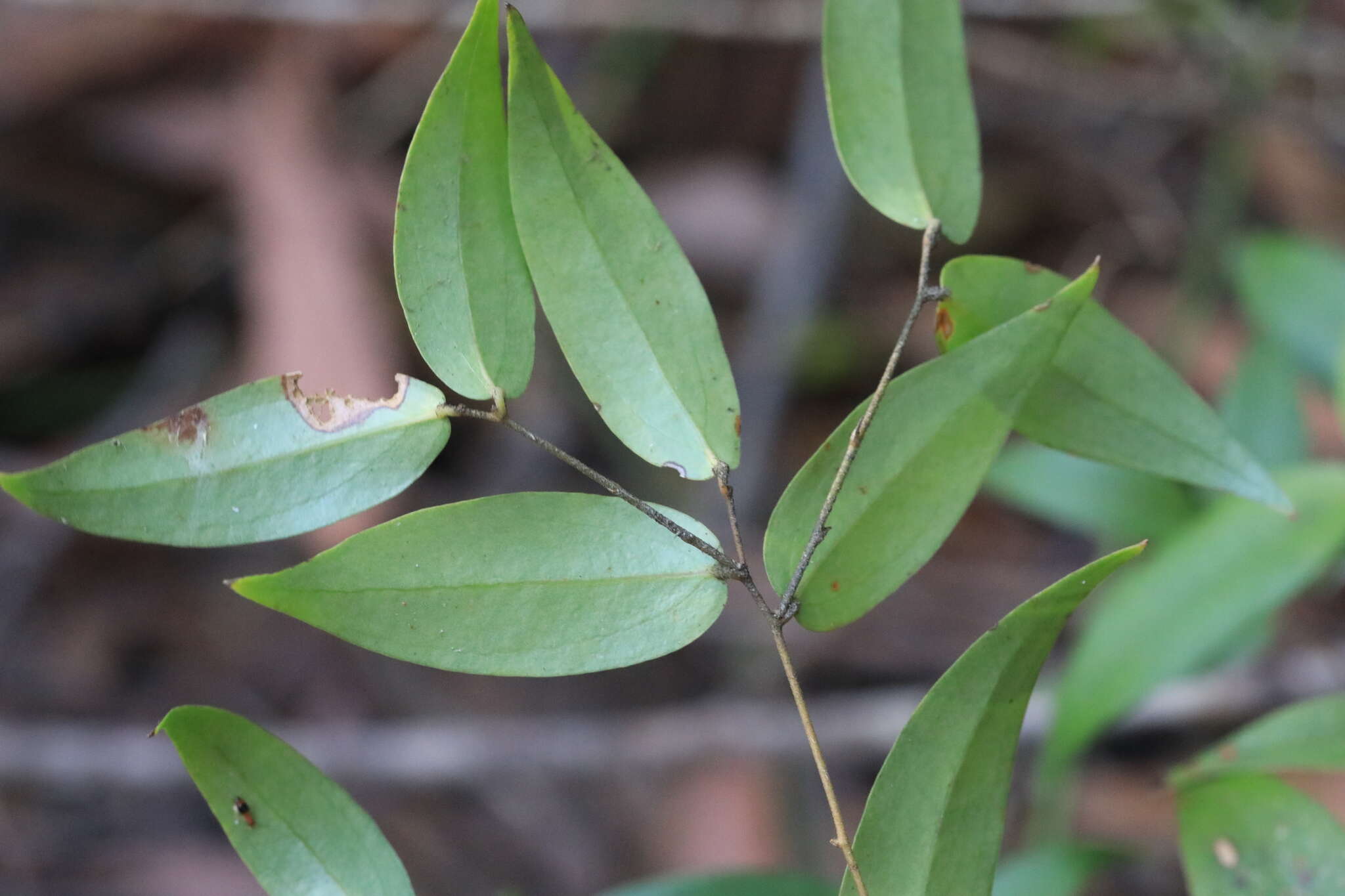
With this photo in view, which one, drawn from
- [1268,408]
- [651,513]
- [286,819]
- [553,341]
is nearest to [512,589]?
[651,513]

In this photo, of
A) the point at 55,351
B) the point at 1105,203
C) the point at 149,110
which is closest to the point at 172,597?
the point at 55,351

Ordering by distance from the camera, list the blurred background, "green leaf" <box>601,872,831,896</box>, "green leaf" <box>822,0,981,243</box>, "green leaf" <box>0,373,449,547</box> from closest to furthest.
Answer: "green leaf" <box>0,373,449,547</box> < "green leaf" <box>822,0,981,243</box> < "green leaf" <box>601,872,831,896</box> < the blurred background

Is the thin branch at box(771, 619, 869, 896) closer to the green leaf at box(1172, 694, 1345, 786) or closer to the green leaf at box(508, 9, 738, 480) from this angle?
the green leaf at box(508, 9, 738, 480)

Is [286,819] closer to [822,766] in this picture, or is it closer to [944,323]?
[822,766]

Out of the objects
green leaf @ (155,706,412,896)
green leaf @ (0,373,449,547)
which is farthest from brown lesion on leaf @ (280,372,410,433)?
green leaf @ (155,706,412,896)

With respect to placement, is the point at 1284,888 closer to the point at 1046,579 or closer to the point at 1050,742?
the point at 1050,742

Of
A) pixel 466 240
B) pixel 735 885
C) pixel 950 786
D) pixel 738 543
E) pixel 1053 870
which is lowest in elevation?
pixel 1053 870
